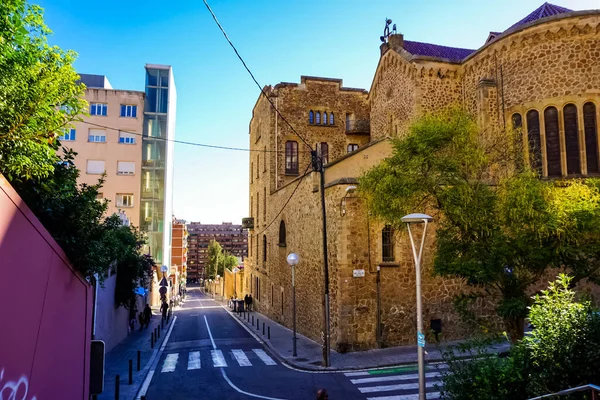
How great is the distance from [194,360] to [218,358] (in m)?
0.89

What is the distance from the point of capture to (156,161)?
41844mm

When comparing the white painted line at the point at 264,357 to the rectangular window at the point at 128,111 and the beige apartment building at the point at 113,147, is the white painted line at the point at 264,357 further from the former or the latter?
the rectangular window at the point at 128,111

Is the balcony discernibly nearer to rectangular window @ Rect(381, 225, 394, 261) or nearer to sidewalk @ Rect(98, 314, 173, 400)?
rectangular window @ Rect(381, 225, 394, 261)

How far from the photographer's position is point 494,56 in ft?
61.6

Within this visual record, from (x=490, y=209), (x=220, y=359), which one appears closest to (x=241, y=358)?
(x=220, y=359)

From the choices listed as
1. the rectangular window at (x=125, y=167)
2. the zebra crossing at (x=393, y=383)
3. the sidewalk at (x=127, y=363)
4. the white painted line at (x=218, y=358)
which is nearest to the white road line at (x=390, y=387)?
the zebra crossing at (x=393, y=383)

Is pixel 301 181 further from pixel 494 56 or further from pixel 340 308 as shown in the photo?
pixel 494 56

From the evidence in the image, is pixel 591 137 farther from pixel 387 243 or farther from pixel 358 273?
pixel 358 273

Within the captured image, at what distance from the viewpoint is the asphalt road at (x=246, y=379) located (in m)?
10.8

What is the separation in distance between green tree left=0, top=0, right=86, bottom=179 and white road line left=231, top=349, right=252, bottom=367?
34.5ft

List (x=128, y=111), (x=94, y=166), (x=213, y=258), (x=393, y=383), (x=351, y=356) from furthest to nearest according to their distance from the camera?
(x=213, y=258) → (x=128, y=111) → (x=94, y=166) → (x=351, y=356) → (x=393, y=383)

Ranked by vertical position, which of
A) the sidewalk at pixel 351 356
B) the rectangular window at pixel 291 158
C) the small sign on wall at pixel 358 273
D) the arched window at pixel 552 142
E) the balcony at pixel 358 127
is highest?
the balcony at pixel 358 127

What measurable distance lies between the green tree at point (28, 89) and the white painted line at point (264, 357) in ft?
36.6

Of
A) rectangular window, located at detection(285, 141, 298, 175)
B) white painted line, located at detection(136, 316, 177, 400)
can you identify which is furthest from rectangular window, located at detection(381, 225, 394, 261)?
rectangular window, located at detection(285, 141, 298, 175)
